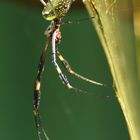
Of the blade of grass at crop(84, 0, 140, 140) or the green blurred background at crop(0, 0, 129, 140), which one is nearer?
the blade of grass at crop(84, 0, 140, 140)

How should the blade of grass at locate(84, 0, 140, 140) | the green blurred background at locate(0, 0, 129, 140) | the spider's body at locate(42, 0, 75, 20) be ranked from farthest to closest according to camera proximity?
the green blurred background at locate(0, 0, 129, 140) < the spider's body at locate(42, 0, 75, 20) < the blade of grass at locate(84, 0, 140, 140)

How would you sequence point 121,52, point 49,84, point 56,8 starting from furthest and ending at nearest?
point 49,84 < point 56,8 < point 121,52

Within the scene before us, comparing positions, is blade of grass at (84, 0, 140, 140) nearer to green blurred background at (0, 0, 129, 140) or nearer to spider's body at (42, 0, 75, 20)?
spider's body at (42, 0, 75, 20)

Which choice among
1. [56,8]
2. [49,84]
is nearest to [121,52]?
[56,8]

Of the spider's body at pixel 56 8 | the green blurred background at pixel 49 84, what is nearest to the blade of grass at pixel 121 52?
the spider's body at pixel 56 8

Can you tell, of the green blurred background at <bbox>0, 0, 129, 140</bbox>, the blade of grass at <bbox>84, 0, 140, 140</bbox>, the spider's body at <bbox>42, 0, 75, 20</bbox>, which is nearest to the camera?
the blade of grass at <bbox>84, 0, 140, 140</bbox>

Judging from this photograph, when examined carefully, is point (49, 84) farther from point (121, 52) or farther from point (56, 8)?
point (121, 52)

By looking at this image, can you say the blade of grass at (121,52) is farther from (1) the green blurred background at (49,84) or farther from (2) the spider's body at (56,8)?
(1) the green blurred background at (49,84)

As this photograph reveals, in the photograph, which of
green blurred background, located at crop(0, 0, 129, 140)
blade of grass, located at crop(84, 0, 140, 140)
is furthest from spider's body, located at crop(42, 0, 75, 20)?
green blurred background, located at crop(0, 0, 129, 140)
